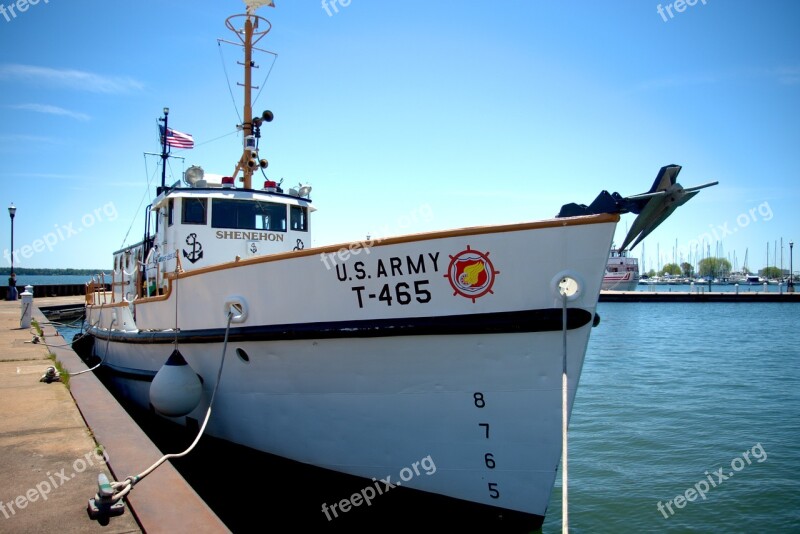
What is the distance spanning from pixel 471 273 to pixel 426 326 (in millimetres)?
576

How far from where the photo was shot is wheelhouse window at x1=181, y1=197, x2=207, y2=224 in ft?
25.7

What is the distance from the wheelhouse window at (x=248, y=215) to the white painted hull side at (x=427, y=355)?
2575 millimetres

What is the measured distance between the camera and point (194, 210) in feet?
25.8

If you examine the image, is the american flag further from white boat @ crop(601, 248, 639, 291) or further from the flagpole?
white boat @ crop(601, 248, 639, 291)

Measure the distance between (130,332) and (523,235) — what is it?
640cm

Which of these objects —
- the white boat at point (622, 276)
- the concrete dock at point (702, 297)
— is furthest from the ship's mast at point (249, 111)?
the white boat at point (622, 276)

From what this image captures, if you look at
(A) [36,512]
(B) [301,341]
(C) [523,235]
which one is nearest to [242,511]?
(B) [301,341]

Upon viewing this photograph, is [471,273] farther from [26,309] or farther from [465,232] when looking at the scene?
[26,309]

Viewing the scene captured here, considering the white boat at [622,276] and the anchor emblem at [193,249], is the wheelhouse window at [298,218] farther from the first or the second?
the white boat at [622,276]

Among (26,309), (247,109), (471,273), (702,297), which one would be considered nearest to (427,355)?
(471,273)

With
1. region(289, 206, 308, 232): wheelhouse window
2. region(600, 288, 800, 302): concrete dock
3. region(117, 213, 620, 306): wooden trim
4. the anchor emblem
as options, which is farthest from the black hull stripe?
region(600, 288, 800, 302): concrete dock

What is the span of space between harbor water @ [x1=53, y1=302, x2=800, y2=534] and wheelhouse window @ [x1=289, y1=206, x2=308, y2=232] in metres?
3.50

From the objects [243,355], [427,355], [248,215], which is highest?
[248,215]

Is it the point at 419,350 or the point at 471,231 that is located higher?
the point at 471,231
